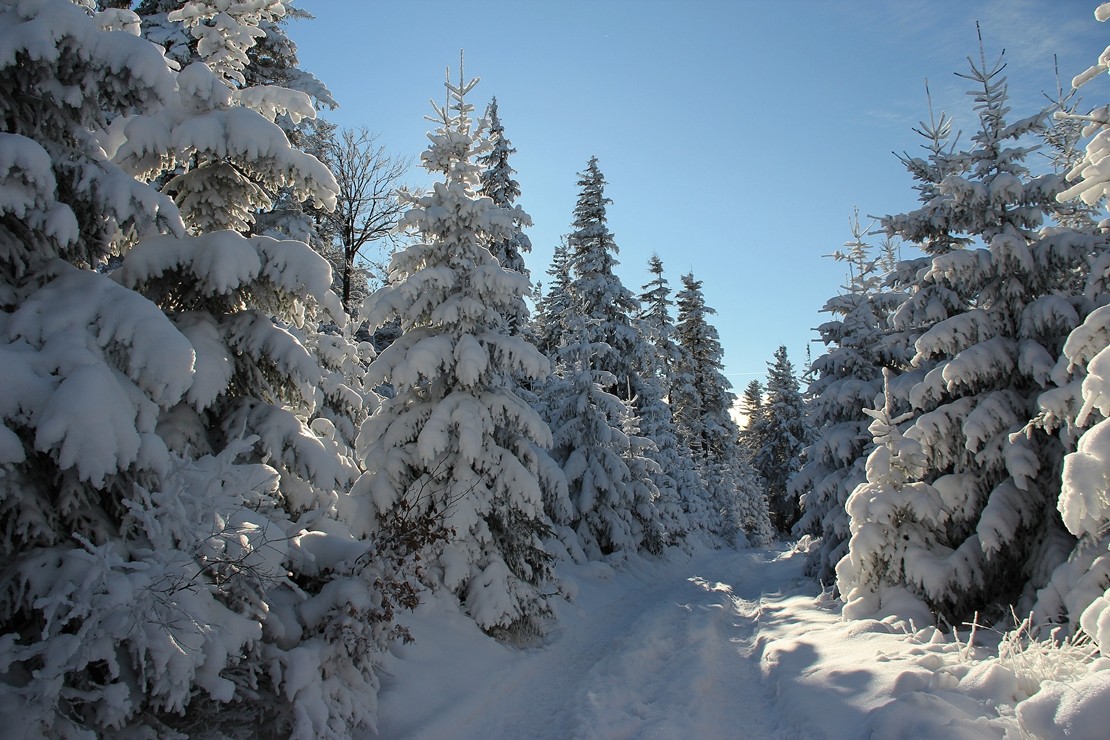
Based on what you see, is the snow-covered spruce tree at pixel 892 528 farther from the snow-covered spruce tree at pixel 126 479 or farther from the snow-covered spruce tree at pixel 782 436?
the snow-covered spruce tree at pixel 782 436

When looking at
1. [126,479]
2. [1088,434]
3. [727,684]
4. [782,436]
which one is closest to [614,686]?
[727,684]

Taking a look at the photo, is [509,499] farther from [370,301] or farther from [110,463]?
[110,463]

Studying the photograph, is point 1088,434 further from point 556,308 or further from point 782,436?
point 782,436

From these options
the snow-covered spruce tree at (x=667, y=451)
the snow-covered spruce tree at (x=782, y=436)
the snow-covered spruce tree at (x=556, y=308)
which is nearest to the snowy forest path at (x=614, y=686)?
the snow-covered spruce tree at (x=667, y=451)

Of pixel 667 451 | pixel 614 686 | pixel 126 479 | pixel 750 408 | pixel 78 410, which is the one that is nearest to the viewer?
pixel 78 410

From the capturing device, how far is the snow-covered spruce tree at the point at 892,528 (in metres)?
10.2

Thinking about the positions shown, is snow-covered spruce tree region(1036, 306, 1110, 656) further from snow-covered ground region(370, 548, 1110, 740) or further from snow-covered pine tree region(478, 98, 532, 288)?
snow-covered pine tree region(478, 98, 532, 288)

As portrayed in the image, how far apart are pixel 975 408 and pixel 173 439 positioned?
11.6 m

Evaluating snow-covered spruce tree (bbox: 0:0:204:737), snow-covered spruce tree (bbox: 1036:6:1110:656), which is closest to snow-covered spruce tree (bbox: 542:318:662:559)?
snow-covered spruce tree (bbox: 1036:6:1110:656)

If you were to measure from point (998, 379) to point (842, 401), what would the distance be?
17.3ft

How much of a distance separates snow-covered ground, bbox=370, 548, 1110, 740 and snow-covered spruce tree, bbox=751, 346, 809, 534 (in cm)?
3278

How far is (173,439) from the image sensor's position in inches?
221

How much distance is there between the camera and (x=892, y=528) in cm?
1038

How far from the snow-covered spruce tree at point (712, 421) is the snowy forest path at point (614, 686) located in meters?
27.1
